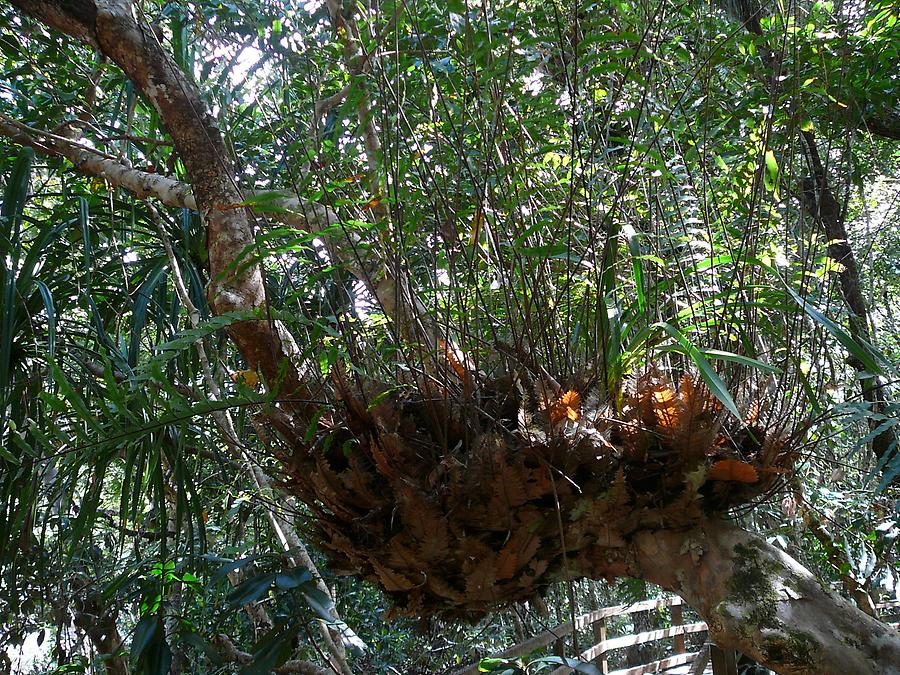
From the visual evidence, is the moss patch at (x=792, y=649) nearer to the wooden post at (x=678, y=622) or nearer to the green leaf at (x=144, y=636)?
the green leaf at (x=144, y=636)

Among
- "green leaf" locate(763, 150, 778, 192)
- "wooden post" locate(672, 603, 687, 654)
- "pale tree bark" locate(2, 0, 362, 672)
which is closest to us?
"green leaf" locate(763, 150, 778, 192)

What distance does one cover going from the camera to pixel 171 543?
3.41 metres

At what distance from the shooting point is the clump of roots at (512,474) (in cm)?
82

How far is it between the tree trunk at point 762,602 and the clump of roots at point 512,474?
40mm

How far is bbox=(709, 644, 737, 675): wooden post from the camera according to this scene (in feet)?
5.48

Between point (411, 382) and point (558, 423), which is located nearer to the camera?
point (558, 423)

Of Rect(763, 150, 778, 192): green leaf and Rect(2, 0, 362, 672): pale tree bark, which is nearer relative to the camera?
Rect(763, 150, 778, 192): green leaf

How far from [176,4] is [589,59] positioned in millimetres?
1667

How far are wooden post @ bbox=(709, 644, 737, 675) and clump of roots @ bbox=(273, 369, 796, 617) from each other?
97 centimetres

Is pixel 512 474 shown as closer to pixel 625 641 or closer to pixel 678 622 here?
pixel 625 641

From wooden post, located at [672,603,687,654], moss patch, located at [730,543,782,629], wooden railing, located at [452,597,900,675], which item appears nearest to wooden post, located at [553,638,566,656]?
wooden railing, located at [452,597,900,675]

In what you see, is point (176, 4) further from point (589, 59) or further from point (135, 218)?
point (589, 59)

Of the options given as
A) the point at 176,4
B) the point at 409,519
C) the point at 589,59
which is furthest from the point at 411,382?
the point at 176,4

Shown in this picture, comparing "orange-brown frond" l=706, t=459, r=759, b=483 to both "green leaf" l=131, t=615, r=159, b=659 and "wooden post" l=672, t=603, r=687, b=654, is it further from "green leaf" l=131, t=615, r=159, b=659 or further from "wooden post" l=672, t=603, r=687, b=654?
"wooden post" l=672, t=603, r=687, b=654
